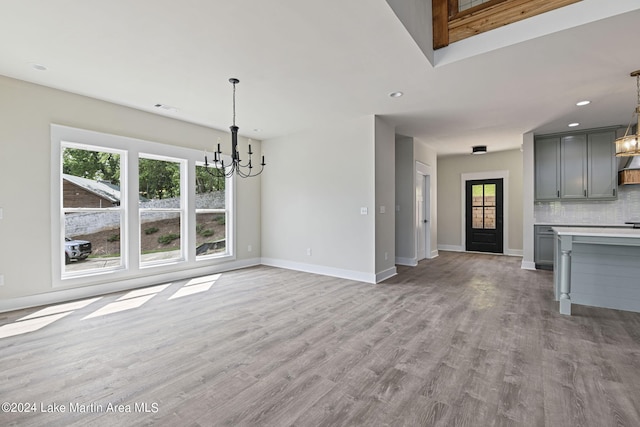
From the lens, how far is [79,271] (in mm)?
4074

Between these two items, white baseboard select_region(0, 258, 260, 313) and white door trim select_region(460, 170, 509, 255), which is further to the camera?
white door trim select_region(460, 170, 509, 255)

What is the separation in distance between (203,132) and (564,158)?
6998mm

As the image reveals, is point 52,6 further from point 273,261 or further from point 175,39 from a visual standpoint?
point 273,261

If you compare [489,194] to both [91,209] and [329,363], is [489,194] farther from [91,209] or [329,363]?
[91,209]

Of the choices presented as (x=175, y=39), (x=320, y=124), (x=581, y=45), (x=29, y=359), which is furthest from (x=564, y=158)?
(x=29, y=359)

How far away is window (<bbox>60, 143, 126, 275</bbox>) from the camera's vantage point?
400 cm

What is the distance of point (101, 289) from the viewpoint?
414 centimetres

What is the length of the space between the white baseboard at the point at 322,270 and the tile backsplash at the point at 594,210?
4.00 m

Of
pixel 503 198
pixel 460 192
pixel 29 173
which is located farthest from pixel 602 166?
pixel 29 173

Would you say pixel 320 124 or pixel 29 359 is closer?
pixel 29 359

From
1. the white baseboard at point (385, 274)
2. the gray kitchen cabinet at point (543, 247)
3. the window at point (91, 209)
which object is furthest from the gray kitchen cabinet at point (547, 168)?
the window at point (91, 209)

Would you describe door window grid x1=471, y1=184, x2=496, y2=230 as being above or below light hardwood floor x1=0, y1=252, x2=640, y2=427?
above

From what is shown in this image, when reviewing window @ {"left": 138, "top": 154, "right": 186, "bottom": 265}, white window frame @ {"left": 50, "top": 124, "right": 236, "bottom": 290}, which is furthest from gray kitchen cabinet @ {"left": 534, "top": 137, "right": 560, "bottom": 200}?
window @ {"left": 138, "top": 154, "right": 186, "bottom": 265}

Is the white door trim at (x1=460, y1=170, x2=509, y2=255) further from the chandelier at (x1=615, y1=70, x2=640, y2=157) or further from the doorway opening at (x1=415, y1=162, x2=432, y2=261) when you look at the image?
the chandelier at (x1=615, y1=70, x2=640, y2=157)
